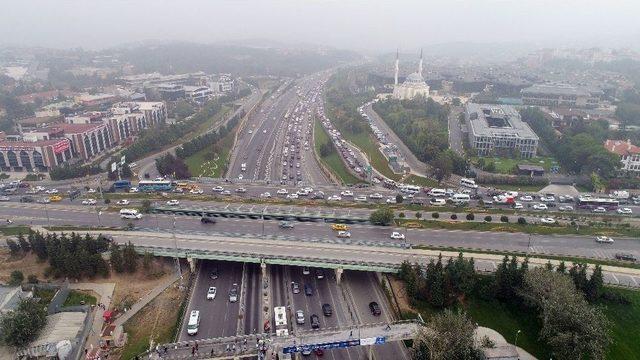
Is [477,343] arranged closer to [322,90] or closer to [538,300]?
[538,300]

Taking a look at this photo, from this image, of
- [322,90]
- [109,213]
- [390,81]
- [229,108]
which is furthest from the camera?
[322,90]

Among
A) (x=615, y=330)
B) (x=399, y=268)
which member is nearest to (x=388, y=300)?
(x=399, y=268)

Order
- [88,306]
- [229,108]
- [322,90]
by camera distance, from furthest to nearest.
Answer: [322,90] < [229,108] < [88,306]

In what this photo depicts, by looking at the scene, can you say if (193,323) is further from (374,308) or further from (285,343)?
(374,308)

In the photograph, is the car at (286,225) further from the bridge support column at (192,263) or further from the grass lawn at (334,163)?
the grass lawn at (334,163)

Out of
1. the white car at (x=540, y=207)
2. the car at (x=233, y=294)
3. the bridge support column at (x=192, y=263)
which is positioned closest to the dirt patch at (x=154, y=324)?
the bridge support column at (x=192, y=263)

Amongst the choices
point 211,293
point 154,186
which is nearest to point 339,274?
point 211,293
